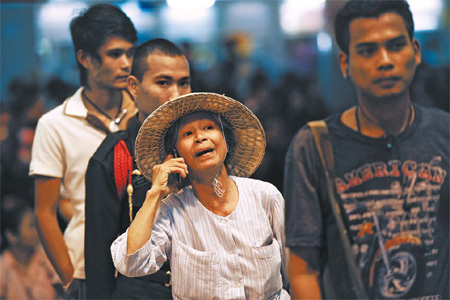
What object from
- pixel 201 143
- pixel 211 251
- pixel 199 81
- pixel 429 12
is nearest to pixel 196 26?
pixel 429 12

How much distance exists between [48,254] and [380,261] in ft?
5.14

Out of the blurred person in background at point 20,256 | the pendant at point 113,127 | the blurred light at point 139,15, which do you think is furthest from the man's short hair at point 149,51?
the blurred person in background at point 20,256

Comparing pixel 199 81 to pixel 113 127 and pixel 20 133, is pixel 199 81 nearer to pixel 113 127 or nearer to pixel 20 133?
pixel 113 127

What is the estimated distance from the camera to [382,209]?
121 inches

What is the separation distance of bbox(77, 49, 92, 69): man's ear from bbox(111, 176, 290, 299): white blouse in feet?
4.11

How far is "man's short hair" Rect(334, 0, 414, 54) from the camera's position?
3.10 metres

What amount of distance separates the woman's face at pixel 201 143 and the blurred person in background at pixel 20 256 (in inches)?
95.2

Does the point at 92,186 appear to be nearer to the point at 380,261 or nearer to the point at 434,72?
the point at 380,261

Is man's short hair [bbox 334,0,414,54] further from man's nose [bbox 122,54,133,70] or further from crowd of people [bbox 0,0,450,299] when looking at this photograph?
man's nose [bbox 122,54,133,70]

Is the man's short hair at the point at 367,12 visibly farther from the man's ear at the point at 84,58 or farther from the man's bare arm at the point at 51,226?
the man's bare arm at the point at 51,226

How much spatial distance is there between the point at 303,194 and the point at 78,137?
3.75 feet

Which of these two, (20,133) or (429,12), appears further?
(20,133)

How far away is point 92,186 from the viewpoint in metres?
2.79

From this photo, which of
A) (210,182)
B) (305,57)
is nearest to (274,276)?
(210,182)
